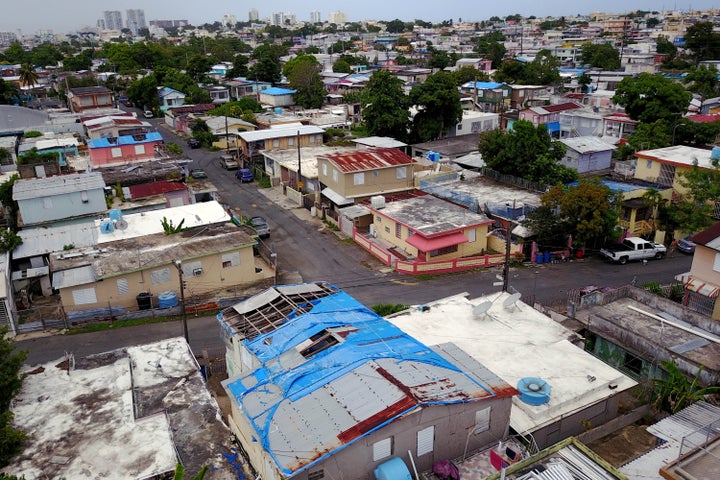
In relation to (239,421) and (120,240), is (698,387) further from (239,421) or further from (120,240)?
(120,240)

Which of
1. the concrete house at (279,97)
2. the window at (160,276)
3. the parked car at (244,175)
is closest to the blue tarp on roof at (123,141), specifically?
the parked car at (244,175)

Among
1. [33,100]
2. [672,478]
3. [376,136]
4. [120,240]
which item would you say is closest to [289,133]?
[376,136]

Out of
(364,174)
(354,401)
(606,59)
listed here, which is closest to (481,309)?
(354,401)

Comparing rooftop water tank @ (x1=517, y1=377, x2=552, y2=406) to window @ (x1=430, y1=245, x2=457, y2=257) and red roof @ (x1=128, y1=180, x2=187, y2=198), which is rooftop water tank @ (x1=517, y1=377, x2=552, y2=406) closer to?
window @ (x1=430, y1=245, x2=457, y2=257)

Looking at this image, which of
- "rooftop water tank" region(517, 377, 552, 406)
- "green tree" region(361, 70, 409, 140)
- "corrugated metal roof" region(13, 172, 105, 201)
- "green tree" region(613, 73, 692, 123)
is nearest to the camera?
"rooftop water tank" region(517, 377, 552, 406)

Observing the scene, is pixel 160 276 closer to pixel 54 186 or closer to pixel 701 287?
pixel 54 186

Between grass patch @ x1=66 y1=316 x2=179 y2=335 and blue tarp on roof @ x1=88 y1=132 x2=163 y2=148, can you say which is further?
blue tarp on roof @ x1=88 y1=132 x2=163 y2=148

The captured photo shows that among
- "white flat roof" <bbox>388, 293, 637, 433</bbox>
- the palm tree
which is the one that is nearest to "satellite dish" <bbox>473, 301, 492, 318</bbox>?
"white flat roof" <bbox>388, 293, 637, 433</bbox>

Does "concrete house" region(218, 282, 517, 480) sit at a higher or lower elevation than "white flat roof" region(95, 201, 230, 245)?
higher
